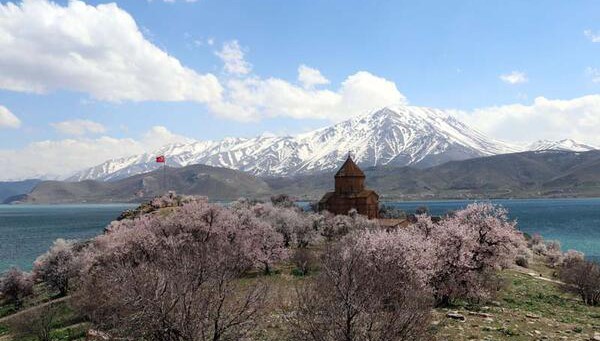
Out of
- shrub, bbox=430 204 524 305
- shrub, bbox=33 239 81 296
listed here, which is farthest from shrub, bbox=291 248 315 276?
shrub, bbox=33 239 81 296

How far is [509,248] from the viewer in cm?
3088

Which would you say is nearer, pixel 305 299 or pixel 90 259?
pixel 305 299

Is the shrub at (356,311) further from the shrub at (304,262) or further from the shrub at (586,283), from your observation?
the shrub at (304,262)

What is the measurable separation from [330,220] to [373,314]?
212ft

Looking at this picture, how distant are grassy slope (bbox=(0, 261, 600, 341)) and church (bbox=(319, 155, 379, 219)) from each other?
52.8 metres

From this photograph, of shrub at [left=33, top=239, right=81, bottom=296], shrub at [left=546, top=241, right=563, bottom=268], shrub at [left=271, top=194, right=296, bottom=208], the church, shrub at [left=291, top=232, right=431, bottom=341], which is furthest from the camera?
shrub at [left=271, top=194, right=296, bottom=208]

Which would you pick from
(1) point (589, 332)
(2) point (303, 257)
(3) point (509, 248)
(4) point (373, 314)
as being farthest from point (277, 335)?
(2) point (303, 257)

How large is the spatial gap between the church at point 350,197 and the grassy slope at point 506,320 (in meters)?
52.8

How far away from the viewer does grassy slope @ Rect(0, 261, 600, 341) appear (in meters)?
20.1

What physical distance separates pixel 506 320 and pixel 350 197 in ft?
220

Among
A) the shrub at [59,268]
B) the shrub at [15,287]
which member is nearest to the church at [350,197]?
the shrub at [59,268]

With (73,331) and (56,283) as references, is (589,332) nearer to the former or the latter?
(73,331)

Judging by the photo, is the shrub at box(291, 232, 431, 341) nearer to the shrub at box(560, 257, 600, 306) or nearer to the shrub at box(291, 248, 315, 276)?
the shrub at box(560, 257, 600, 306)

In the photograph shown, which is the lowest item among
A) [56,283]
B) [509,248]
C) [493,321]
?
[56,283]
